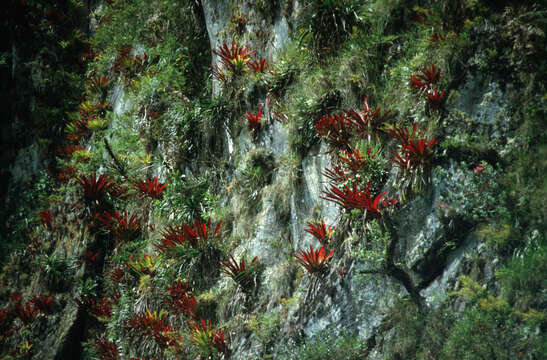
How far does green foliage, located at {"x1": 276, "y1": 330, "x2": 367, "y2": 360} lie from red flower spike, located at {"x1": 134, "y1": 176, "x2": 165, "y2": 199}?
4618 mm

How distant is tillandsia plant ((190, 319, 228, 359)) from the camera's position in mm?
5797

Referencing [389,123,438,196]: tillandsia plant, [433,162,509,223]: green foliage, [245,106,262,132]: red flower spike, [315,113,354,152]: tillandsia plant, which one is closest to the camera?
[433,162,509,223]: green foliage

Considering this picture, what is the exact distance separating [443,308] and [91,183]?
25.6 feet

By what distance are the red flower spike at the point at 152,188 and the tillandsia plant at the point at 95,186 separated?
3.95ft

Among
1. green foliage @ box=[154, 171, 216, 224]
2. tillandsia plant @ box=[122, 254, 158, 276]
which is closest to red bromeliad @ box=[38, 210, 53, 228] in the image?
tillandsia plant @ box=[122, 254, 158, 276]

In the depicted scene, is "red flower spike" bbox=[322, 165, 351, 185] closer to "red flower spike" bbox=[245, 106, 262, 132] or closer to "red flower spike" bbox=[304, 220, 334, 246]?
"red flower spike" bbox=[304, 220, 334, 246]

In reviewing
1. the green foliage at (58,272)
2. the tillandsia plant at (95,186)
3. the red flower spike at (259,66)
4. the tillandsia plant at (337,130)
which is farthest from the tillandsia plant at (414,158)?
the green foliage at (58,272)

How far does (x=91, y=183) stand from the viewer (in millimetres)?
9047

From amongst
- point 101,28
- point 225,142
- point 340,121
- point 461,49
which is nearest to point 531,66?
point 461,49

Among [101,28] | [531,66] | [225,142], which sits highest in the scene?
[101,28]

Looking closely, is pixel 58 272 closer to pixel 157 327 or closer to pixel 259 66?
pixel 157 327

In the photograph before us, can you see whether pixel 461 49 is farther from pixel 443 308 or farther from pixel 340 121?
pixel 443 308

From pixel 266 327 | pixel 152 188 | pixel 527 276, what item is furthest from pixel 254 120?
pixel 527 276

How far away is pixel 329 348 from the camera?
470cm
